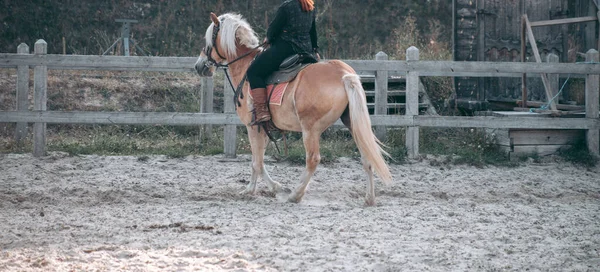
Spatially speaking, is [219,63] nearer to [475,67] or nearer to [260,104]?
[260,104]

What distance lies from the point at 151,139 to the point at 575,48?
8.66 meters

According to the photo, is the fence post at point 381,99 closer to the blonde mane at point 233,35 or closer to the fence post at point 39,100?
the blonde mane at point 233,35

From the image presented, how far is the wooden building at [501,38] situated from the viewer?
499 inches

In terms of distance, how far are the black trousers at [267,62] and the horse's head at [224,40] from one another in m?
0.45

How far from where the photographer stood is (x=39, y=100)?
9.97m

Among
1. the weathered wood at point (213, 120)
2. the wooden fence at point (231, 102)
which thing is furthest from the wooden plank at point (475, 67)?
the weathered wood at point (213, 120)

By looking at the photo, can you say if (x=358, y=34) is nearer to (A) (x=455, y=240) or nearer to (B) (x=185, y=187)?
(B) (x=185, y=187)

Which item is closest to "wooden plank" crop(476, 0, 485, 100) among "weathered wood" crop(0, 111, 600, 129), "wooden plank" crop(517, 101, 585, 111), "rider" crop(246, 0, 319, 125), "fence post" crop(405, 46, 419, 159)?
"wooden plank" crop(517, 101, 585, 111)

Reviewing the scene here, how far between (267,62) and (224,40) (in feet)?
2.27

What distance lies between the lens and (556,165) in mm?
9930

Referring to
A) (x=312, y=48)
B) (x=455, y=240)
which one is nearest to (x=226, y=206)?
(x=312, y=48)

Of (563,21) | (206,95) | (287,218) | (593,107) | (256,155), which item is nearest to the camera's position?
(287,218)

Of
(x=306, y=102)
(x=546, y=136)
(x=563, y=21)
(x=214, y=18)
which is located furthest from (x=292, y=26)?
(x=563, y=21)

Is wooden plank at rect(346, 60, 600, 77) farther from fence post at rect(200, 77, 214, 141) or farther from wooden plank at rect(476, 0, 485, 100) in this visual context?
wooden plank at rect(476, 0, 485, 100)
